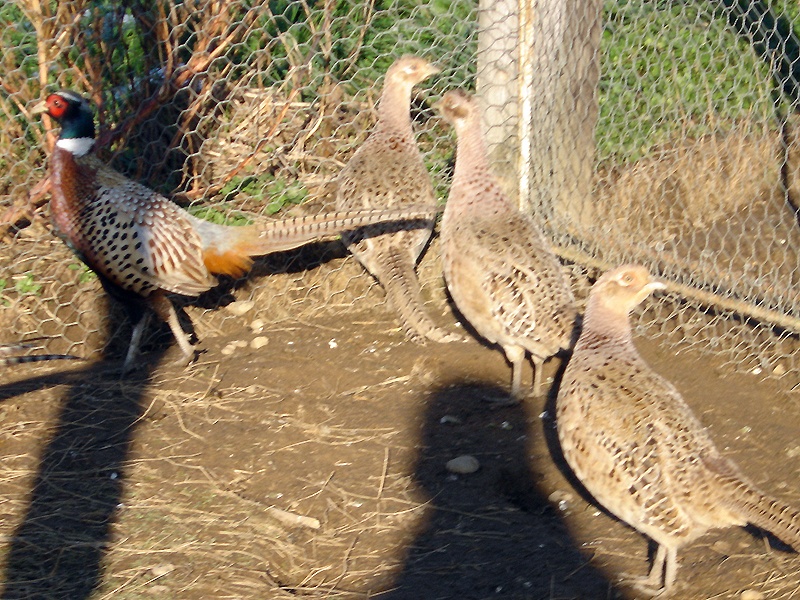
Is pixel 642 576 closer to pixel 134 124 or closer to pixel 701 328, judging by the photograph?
pixel 701 328

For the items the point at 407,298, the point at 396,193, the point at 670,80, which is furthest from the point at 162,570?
the point at 670,80

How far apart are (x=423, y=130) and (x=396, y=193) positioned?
913mm

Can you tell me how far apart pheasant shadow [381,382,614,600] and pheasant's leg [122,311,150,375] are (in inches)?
59.6

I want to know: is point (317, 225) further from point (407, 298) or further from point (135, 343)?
point (135, 343)

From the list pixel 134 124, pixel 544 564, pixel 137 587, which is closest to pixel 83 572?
pixel 137 587

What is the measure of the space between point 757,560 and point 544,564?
683 mm

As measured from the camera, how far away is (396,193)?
16.1 feet

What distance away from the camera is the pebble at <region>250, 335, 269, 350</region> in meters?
4.81

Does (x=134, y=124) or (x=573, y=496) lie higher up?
(x=134, y=124)

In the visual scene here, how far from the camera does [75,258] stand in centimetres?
503

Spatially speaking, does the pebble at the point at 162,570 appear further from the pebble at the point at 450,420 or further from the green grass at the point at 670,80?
the green grass at the point at 670,80

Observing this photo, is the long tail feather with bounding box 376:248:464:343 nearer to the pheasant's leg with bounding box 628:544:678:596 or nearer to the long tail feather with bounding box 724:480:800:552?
the pheasant's leg with bounding box 628:544:678:596

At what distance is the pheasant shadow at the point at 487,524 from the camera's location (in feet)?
9.83

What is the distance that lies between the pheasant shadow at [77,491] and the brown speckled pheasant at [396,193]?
4.23ft
